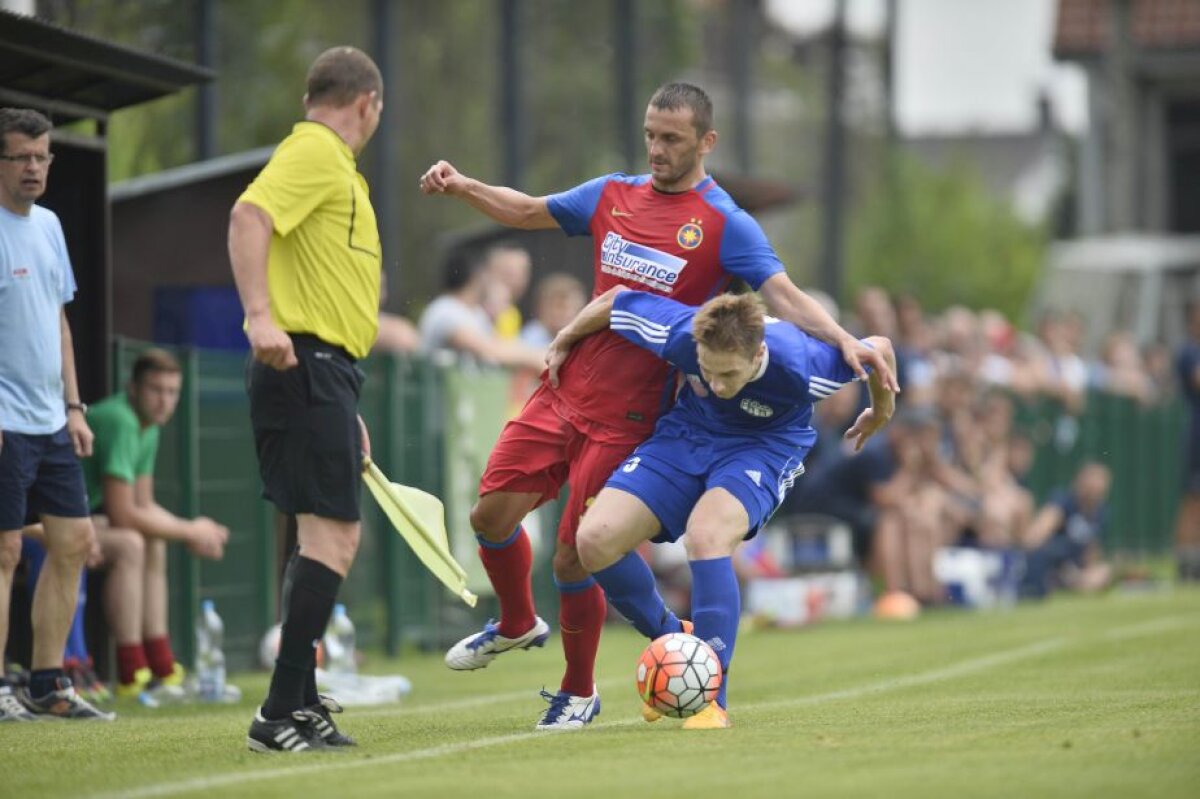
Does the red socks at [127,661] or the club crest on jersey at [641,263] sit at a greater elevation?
the club crest on jersey at [641,263]

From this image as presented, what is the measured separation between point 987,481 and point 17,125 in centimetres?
1234

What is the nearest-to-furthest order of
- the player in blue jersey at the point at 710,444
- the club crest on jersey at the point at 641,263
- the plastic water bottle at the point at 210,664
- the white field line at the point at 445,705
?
the player in blue jersey at the point at 710,444
the club crest on jersey at the point at 641,263
the white field line at the point at 445,705
the plastic water bottle at the point at 210,664

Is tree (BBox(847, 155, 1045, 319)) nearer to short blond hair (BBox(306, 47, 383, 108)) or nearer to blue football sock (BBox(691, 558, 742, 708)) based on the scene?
blue football sock (BBox(691, 558, 742, 708))

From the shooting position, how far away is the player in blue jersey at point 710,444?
8.20 metres

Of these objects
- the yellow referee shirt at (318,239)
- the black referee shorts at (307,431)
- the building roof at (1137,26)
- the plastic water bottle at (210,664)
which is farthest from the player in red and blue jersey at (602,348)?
the building roof at (1137,26)

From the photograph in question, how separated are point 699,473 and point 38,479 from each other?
112 inches

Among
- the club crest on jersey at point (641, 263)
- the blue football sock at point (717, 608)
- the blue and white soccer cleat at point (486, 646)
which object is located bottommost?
the blue and white soccer cleat at point (486, 646)

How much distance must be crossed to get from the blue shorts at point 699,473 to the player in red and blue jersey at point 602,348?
9.7 inches

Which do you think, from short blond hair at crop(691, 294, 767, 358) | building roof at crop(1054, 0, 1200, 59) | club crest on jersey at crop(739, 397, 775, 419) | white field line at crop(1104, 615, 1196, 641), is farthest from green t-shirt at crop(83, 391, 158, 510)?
building roof at crop(1054, 0, 1200, 59)

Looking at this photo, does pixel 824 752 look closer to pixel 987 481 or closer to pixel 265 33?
pixel 987 481

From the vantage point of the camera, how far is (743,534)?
8.50 metres

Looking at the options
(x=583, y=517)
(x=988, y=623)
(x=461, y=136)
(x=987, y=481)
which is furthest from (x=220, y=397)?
(x=461, y=136)

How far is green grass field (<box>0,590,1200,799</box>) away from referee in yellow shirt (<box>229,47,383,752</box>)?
44 cm

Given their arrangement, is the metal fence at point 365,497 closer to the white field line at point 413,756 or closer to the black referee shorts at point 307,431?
the white field line at point 413,756
